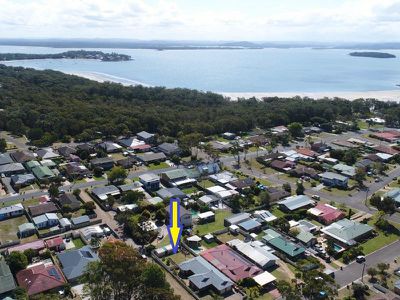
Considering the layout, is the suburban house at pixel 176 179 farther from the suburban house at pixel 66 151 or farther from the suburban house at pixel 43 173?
the suburban house at pixel 66 151

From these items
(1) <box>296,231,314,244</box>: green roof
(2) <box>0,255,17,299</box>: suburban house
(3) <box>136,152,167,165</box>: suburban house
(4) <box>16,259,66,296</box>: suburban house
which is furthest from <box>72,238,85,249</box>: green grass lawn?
(3) <box>136,152,167,165</box>: suburban house

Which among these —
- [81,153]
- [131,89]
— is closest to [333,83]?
[131,89]

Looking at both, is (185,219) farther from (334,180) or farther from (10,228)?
(334,180)

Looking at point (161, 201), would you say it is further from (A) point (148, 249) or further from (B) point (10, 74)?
(B) point (10, 74)

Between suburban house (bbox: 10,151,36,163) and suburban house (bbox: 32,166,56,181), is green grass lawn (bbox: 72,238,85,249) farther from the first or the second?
suburban house (bbox: 10,151,36,163)

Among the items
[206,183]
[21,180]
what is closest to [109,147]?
[21,180]

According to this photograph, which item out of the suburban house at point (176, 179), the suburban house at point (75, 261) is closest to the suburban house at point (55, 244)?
the suburban house at point (75, 261)
